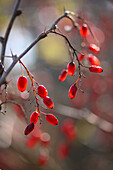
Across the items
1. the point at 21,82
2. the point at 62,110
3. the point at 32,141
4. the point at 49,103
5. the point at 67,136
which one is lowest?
the point at 67,136

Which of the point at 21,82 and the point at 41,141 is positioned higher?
the point at 21,82

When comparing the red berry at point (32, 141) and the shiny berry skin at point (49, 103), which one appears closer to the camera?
the shiny berry skin at point (49, 103)

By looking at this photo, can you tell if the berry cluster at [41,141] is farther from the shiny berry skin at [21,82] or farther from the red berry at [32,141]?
the shiny berry skin at [21,82]

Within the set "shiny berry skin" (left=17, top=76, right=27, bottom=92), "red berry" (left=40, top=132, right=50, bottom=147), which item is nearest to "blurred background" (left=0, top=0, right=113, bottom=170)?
"red berry" (left=40, top=132, right=50, bottom=147)

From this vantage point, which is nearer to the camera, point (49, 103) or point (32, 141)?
point (49, 103)

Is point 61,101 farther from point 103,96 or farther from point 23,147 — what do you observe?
point 23,147

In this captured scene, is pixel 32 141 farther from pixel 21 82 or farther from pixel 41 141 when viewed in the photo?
pixel 21 82

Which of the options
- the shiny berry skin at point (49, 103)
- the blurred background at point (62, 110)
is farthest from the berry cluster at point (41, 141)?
the shiny berry skin at point (49, 103)

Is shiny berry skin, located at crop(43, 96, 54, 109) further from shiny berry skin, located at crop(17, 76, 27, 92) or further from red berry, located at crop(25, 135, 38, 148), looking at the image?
red berry, located at crop(25, 135, 38, 148)

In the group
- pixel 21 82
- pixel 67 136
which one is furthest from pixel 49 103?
pixel 67 136
